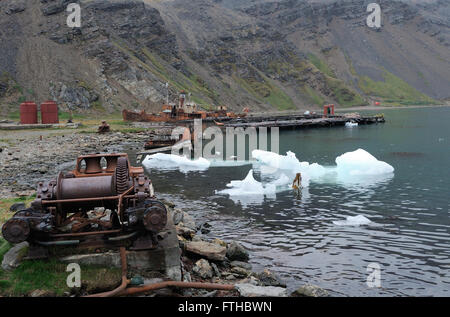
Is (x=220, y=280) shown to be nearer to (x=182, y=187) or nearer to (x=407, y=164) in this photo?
(x=182, y=187)

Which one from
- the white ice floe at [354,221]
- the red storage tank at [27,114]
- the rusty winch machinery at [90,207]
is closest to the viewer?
the rusty winch machinery at [90,207]

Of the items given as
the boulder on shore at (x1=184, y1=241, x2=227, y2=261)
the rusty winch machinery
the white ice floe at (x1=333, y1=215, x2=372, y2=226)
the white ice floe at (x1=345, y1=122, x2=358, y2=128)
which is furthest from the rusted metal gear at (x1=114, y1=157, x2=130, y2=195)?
the white ice floe at (x1=345, y1=122, x2=358, y2=128)

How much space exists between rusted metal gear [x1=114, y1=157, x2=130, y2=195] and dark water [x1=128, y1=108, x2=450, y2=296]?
5823mm

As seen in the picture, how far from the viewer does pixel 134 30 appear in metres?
138

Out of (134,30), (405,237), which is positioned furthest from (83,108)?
(405,237)

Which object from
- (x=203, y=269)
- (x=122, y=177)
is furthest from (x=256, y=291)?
(x=122, y=177)

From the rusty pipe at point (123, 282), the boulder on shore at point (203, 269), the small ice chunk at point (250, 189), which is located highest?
the rusty pipe at point (123, 282)

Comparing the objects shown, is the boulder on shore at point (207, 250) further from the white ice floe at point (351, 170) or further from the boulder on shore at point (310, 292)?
the white ice floe at point (351, 170)

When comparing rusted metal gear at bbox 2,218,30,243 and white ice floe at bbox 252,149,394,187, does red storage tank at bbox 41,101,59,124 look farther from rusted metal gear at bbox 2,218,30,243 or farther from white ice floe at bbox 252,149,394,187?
rusted metal gear at bbox 2,218,30,243

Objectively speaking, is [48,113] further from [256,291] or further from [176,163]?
[256,291]

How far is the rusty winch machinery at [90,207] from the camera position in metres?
9.12

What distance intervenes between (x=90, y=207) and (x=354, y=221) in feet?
43.2

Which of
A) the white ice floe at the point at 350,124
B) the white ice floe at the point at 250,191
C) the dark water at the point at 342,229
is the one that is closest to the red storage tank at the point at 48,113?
the dark water at the point at 342,229

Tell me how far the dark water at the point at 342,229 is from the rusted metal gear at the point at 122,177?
5823 millimetres
